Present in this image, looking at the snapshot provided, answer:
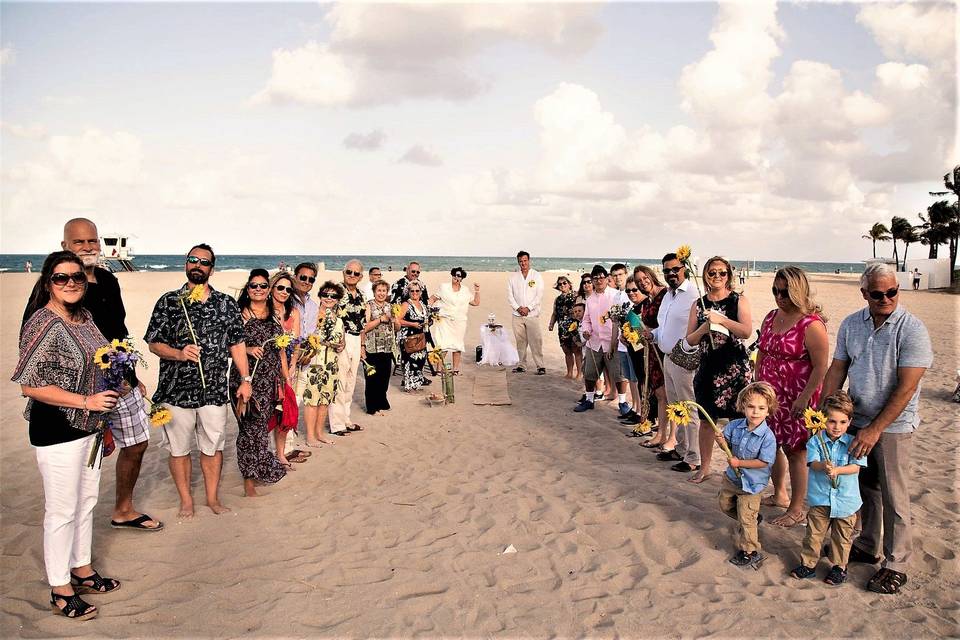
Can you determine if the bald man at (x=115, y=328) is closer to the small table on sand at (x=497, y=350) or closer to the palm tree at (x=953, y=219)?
the small table on sand at (x=497, y=350)

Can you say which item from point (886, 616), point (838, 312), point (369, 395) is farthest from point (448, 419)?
point (838, 312)

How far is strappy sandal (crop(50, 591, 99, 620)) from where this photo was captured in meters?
3.55

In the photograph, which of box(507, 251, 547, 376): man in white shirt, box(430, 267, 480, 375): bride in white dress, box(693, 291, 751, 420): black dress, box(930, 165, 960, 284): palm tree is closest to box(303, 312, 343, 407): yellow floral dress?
box(430, 267, 480, 375): bride in white dress

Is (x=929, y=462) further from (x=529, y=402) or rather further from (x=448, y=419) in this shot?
(x=448, y=419)

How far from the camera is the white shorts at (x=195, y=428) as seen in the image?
4.76 meters

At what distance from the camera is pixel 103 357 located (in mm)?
3713

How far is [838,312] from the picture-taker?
76.6ft

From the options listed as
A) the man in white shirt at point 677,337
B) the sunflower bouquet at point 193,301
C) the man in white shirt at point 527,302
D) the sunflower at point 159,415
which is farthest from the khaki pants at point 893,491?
the man in white shirt at point 527,302

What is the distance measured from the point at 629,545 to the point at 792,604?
43.4 inches

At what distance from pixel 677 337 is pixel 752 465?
2.18 meters

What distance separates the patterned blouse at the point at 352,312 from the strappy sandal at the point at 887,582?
226 inches

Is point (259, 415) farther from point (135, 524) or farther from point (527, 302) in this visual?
point (527, 302)

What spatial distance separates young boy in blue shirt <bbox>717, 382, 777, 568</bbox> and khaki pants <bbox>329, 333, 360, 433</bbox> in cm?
473

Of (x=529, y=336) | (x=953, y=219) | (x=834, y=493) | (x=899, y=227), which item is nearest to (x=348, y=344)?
(x=529, y=336)
